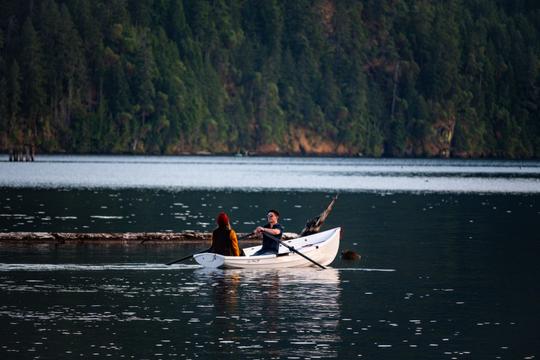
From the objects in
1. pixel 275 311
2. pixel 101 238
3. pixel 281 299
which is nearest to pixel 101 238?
pixel 101 238

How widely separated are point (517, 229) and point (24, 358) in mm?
40897

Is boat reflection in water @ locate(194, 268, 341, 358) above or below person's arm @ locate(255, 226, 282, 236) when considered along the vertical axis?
below

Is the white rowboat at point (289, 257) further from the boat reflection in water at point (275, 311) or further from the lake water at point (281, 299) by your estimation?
the lake water at point (281, 299)

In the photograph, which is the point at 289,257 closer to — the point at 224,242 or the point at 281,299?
the point at 224,242

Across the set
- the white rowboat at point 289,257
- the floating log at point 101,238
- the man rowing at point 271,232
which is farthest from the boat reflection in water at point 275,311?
the floating log at point 101,238

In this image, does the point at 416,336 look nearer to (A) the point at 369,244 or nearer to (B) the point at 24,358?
(B) the point at 24,358

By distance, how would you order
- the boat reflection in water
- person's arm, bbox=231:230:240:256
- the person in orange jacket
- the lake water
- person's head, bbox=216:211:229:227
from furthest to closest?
person's arm, bbox=231:230:240:256, the person in orange jacket, person's head, bbox=216:211:229:227, the lake water, the boat reflection in water

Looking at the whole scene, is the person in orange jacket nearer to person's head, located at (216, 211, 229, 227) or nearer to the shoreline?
person's head, located at (216, 211, 229, 227)

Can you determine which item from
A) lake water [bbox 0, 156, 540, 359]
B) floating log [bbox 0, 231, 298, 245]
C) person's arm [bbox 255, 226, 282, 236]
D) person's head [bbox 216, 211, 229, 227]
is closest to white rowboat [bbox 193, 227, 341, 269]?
lake water [bbox 0, 156, 540, 359]

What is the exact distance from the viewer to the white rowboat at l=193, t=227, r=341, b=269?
3788cm

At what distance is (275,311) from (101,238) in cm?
1847

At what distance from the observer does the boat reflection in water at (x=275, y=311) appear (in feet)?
81.0

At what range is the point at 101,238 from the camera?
46.6 metres

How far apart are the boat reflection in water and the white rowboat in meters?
0.30
